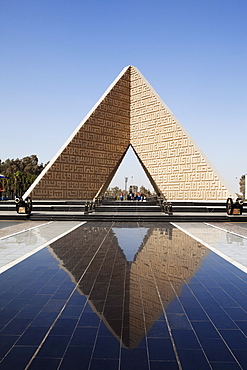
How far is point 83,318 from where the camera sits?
279cm

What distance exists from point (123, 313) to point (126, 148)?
66.1 ft

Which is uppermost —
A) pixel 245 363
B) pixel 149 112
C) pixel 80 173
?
pixel 149 112

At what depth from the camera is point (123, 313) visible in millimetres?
2924

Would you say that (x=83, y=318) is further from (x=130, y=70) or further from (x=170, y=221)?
(x=130, y=70)

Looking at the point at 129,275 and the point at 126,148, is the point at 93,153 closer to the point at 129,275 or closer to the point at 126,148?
the point at 126,148

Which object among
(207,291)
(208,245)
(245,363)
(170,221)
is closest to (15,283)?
(207,291)

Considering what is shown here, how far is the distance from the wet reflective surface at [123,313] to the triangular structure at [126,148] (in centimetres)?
1486

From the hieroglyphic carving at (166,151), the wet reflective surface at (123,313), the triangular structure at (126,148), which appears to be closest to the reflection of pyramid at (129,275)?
the wet reflective surface at (123,313)

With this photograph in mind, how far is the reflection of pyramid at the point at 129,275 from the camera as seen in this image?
111 inches

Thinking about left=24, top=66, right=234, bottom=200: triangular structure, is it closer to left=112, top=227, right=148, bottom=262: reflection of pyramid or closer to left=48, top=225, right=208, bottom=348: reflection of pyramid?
left=112, top=227, right=148, bottom=262: reflection of pyramid

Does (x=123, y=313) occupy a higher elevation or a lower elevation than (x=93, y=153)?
lower

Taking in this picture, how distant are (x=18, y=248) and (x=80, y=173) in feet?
48.8

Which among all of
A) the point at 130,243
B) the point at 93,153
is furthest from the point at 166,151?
the point at 130,243

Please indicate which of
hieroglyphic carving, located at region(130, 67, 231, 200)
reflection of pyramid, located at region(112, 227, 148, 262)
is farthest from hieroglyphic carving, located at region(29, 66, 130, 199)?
reflection of pyramid, located at region(112, 227, 148, 262)
